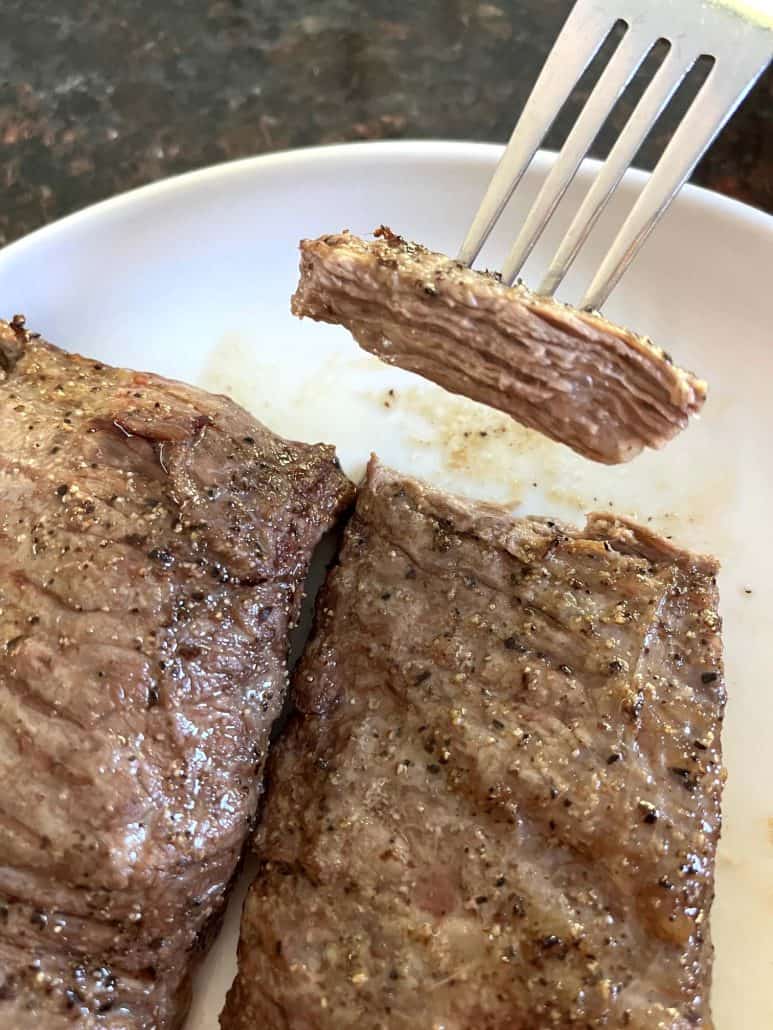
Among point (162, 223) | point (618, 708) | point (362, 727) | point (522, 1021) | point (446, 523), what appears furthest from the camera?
point (162, 223)

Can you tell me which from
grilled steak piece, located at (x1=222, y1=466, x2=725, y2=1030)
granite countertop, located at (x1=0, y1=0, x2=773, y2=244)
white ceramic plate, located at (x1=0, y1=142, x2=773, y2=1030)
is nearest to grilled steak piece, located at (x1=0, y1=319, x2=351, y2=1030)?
grilled steak piece, located at (x1=222, y1=466, x2=725, y2=1030)

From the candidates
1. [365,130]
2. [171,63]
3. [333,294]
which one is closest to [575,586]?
[333,294]

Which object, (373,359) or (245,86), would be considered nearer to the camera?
(373,359)

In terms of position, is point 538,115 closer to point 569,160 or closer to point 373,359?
point 569,160

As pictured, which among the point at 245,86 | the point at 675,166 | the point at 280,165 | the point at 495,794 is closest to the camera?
the point at 495,794

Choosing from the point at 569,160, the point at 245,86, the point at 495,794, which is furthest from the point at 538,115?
the point at 495,794

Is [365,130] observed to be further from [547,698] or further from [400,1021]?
[400,1021]
